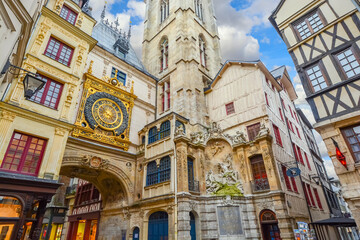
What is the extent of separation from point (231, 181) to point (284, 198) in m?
3.47

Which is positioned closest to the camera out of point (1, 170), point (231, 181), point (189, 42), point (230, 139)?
point (1, 170)

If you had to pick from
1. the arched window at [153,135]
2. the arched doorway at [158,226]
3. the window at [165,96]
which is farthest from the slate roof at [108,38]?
the arched doorway at [158,226]

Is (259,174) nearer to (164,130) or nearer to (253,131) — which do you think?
(253,131)

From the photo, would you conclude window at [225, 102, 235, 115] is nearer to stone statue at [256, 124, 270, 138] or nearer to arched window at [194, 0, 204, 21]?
stone statue at [256, 124, 270, 138]

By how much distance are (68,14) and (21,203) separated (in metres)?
13.0

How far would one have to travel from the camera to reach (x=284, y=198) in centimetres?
1195

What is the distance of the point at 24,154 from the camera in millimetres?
10156

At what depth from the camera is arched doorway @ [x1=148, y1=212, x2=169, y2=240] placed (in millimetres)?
13000

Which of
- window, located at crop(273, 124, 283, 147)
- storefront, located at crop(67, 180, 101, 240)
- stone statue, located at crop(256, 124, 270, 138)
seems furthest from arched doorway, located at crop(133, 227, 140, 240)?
window, located at crop(273, 124, 283, 147)

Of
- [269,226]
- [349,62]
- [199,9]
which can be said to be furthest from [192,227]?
[199,9]

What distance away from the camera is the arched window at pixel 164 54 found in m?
24.5

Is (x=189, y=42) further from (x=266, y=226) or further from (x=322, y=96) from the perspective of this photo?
(x=266, y=226)

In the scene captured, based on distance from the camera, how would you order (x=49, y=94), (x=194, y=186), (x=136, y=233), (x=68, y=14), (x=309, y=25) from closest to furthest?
(x=49, y=94) < (x=309, y=25) < (x=194, y=186) < (x=136, y=233) < (x=68, y=14)

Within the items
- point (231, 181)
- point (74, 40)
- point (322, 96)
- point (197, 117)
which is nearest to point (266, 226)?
point (231, 181)
